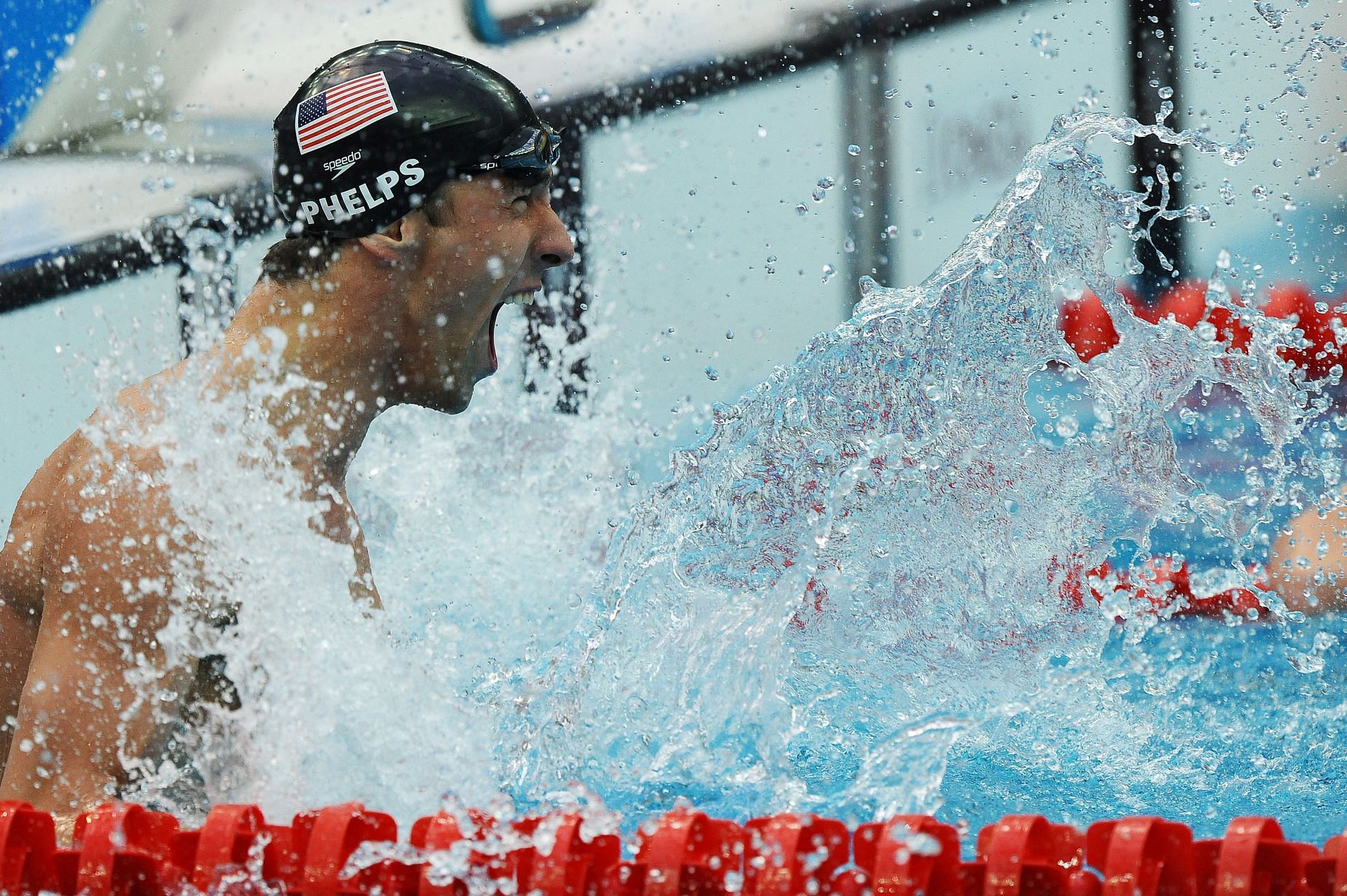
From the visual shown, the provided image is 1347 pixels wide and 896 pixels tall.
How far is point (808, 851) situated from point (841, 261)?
5.32m

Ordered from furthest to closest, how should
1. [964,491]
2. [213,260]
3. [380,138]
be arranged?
[213,260] < [964,491] < [380,138]

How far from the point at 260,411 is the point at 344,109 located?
1.23 ft

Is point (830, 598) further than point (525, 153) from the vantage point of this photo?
Yes

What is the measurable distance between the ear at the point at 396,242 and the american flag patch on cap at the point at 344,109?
0.12m

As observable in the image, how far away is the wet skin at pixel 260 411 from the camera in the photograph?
1.26 meters

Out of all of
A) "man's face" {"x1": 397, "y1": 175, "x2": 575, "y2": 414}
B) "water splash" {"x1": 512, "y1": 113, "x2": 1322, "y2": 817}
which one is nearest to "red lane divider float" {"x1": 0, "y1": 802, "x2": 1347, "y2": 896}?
"man's face" {"x1": 397, "y1": 175, "x2": 575, "y2": 414}

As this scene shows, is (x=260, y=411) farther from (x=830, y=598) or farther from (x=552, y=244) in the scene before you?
(x=830, y=598)

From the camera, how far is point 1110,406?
93.8 inches

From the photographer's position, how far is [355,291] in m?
1.52

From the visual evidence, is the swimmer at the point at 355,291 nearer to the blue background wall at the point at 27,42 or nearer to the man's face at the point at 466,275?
the man's face at the point at 466,275

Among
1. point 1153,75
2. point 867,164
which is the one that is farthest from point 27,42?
point 1153,75

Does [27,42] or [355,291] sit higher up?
[27,42]

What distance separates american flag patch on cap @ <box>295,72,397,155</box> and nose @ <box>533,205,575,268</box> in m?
0.23

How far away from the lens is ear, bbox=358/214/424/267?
5.01 ft
